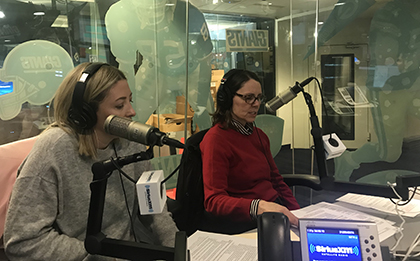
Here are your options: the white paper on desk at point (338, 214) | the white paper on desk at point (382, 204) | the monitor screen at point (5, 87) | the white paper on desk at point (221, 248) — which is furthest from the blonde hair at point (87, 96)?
the monitor screen at point (5, 87)

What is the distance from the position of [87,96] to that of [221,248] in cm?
69

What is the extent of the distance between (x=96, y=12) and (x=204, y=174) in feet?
6.86

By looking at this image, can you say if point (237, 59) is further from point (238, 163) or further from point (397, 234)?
point (397, 234)

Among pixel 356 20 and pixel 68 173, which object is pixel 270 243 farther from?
pixel 356 20

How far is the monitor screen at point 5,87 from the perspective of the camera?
Result: 92.9 inches

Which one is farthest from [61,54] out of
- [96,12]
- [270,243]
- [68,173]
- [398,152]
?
[398,152]

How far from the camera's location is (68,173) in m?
1.04

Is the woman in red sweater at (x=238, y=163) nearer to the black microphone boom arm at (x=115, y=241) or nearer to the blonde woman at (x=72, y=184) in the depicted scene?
the blonde woman at (x=72, y=184)

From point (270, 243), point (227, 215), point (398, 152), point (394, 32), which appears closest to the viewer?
point (270, 243)

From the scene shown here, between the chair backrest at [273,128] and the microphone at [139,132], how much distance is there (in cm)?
284

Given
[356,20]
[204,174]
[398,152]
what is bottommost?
[398,152]

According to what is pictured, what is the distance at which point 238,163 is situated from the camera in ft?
5.49

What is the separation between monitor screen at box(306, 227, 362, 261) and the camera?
730 millimetres

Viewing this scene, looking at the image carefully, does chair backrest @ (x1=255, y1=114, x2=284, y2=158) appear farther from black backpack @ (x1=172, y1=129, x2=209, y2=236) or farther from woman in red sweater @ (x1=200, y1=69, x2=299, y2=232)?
black backpack @ (x1=172, y1=129, x2=209, y2=236)
